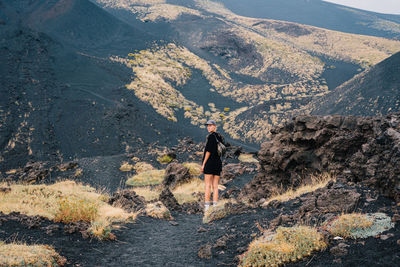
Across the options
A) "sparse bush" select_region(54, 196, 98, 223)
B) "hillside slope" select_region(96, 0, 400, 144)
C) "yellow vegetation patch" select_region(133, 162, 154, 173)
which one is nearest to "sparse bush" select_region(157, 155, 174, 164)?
"yellow vegetation patch" select_region(133, 162, 154, 173)

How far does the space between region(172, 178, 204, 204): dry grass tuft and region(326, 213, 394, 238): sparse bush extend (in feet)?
21.4

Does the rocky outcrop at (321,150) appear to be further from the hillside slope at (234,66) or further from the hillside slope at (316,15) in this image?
the hillside slope at (316,15)

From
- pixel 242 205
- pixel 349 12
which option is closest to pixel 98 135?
pixel 242 205

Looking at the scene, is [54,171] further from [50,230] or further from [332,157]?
[332,157]

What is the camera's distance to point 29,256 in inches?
146

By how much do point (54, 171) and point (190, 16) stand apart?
6005 centimetres

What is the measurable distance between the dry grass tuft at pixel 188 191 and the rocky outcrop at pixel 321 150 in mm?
2150

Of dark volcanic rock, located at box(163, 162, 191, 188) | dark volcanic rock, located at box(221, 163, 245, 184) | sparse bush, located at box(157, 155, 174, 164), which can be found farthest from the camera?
sparse bush, located at box(157, 155, 174, 164)

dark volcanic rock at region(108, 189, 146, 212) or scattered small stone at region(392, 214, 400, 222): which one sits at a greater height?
scattered small stone at region(392, 214, 400, 222)

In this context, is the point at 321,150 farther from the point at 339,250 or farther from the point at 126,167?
the point at 126,167

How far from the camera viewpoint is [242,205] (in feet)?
22.1

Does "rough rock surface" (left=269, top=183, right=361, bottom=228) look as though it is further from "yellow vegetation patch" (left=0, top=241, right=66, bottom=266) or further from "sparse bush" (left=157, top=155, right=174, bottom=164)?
"sparse bush" (left=157, top=155, right=174, bottom=164)

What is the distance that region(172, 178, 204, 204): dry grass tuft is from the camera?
34.0 ft

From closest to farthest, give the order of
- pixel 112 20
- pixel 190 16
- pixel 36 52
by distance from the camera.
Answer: pixel 36 52
pixel 112 20
pixel 190 16
